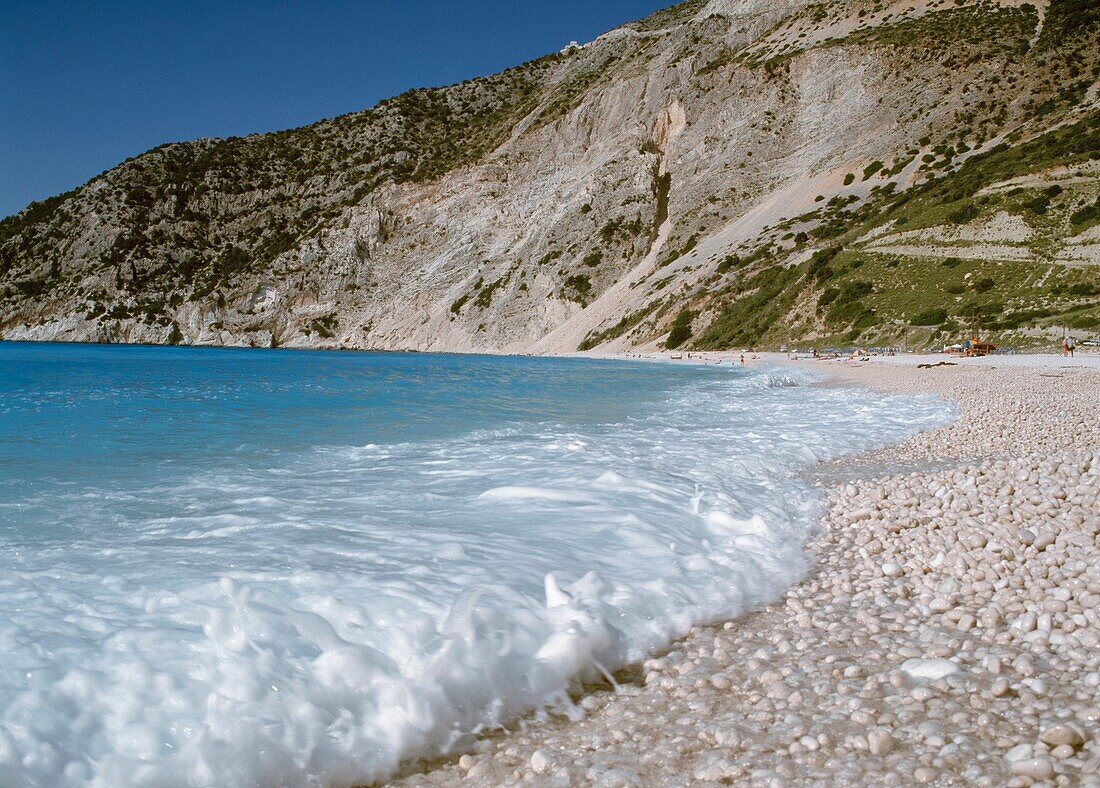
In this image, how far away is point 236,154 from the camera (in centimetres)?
10125

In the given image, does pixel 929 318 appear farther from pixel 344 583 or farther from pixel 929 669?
pixel 344 583

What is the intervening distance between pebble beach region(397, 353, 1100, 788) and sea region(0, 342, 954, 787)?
9.9 inches

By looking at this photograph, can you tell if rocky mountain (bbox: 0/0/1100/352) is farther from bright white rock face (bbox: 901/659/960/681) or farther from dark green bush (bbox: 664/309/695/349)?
bright white rock face (bbox: 901/659/960/681)

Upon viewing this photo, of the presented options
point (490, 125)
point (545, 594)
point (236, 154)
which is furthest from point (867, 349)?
point (236, 154)

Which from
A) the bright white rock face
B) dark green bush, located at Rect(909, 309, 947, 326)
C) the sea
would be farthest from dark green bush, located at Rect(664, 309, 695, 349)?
the bright white rock face

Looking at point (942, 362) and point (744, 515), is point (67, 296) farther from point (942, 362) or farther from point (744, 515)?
point (744, 515)

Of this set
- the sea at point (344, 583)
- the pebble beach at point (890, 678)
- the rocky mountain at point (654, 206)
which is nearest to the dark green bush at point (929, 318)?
the rocky mountain at point (654, 206)

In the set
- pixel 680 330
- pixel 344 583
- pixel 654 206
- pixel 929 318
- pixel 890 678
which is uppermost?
pixel 654 206

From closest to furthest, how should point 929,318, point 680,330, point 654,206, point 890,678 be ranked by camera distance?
point 890,678, point 929,318, point 680,330, point 654,206

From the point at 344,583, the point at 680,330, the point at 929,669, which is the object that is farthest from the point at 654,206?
the point at 929,669

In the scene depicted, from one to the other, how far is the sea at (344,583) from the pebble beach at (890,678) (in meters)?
0.25

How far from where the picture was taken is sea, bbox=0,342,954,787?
2.75 meters

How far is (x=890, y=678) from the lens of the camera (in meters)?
3.04

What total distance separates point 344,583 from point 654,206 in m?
67.7
